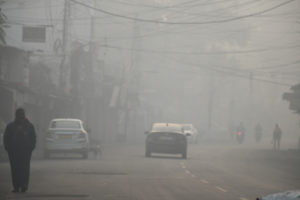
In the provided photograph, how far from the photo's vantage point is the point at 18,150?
10211 mm

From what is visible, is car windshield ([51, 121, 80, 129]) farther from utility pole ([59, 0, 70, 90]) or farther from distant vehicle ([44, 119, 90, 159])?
utility pole ([59, 0, 70, 90])

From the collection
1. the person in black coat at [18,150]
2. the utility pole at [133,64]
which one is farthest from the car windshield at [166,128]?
the utility pole at [133,64]

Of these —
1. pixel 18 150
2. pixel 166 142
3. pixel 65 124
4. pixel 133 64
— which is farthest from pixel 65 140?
pixel 133 64

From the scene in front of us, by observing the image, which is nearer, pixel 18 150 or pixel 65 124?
pixel 18 150

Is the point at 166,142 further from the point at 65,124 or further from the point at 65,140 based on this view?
the point at 65,140

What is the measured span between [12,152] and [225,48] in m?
67.8

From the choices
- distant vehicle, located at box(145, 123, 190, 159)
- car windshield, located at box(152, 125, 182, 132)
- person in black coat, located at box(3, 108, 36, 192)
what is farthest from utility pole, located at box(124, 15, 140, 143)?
person in black coat, located at box(3, 108, 36, 192)

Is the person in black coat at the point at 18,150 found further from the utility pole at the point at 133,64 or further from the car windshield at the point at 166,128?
the utility pole at the point at 133,64

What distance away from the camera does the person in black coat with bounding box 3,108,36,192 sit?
10164 millimetres

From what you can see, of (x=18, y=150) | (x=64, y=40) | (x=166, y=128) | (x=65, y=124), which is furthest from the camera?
(x=64, y=40)

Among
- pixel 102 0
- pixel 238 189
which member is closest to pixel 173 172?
pixel 238 189

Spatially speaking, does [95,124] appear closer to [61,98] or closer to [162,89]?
[61,98]

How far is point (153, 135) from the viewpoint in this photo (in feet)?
77.7

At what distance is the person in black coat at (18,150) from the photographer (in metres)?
10.2
